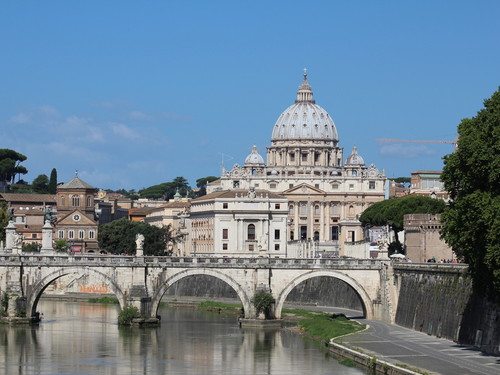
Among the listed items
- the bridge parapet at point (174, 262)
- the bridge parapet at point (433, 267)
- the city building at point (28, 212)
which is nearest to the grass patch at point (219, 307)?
the bridge parapet at point (174, 262)

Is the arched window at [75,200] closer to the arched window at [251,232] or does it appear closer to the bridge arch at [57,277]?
the arched window at [251,232]

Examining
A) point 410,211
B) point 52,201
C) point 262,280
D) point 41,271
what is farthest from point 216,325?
point 52,201

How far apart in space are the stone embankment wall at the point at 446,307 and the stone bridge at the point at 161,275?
2.19 meters

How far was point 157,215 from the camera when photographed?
190m

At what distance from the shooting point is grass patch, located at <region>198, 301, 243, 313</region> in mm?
97375

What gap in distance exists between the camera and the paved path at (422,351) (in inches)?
2175

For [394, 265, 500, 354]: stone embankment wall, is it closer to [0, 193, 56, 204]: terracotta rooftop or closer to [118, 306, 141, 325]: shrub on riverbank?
[118, 306, 141, 325]: shrub on riverbank

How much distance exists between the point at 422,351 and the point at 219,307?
1542 inches

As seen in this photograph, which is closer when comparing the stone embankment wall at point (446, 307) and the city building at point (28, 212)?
the stone embankment wall at point (446, 307)

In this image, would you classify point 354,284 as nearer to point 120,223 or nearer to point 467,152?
point 467,152

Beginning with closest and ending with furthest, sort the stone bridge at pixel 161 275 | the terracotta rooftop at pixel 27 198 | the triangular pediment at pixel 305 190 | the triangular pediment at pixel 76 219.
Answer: the stone bridge at pixel 161 275 < the triangular pediment at pixel 76 219 < the terracotta rooftop at pixel 27 198 < the triangular pediment at pixel 305 190

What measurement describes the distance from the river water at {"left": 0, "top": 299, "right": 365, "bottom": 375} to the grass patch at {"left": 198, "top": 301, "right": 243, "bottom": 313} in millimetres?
9959

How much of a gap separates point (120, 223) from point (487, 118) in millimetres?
100336

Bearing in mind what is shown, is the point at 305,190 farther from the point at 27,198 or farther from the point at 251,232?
the point at 251,232
